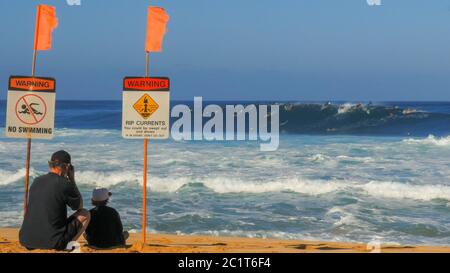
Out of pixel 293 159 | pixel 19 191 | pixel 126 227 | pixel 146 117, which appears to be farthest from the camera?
pixel 293 159

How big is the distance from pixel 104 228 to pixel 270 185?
9333 mm

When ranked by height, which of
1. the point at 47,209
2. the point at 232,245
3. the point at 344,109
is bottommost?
the point at 232,245

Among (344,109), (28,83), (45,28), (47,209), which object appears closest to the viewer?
(47,209)

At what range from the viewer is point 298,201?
46.9ft

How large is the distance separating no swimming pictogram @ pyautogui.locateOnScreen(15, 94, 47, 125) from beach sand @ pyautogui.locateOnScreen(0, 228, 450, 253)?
4.96 feet

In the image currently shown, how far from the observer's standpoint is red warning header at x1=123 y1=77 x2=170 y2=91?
7902 mm

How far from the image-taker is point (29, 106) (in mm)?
8055

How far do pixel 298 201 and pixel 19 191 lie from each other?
247 inches

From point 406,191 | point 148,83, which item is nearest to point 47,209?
point 148,83

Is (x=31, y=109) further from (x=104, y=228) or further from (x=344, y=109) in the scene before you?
(x=344, y=109)

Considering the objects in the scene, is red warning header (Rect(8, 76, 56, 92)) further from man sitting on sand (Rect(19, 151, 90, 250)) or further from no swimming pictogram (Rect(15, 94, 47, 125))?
man sitting on sand (Rect(19, 151, 90, 250))

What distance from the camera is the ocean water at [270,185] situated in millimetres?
11656

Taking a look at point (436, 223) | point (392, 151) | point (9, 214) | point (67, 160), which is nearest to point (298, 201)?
point (436, 223)
